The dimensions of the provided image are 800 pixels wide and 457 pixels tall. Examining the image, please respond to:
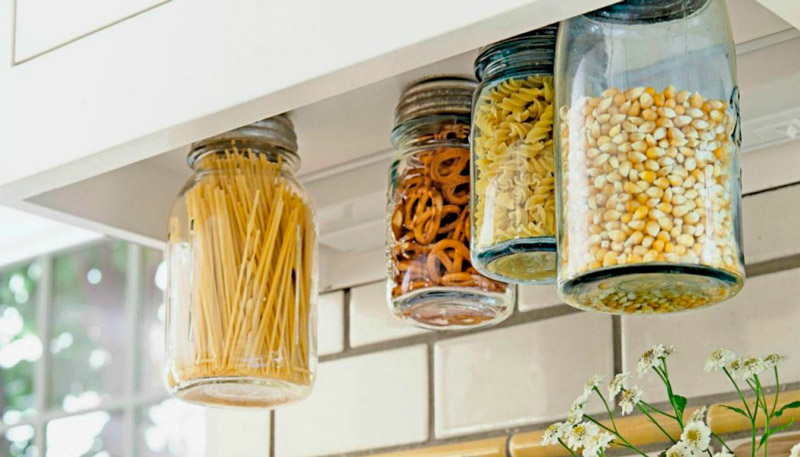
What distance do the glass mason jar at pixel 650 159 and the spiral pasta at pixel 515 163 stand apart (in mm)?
39

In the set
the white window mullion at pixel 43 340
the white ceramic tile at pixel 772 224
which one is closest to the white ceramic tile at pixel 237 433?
the white ceramic tile at pixel 772 224

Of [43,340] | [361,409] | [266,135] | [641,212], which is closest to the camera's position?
[641,212]

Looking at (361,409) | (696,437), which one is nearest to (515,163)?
(696,437)

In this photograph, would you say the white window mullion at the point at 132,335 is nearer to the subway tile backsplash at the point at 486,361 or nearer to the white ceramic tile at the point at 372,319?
the subway tile backsplash at the point at 486,361

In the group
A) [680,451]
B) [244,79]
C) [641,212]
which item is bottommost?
[680,451]

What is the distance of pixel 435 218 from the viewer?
100 cm

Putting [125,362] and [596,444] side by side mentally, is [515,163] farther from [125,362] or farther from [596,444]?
[125,362]

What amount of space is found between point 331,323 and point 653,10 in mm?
589

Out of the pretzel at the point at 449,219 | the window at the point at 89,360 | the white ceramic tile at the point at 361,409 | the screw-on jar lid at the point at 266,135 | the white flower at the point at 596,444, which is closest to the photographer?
the white flower at the point at 596,444

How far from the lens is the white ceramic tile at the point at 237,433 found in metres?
1.33

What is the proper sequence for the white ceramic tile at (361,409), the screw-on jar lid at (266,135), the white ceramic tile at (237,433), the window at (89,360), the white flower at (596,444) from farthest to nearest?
the window at (89,360), the white ceramic tile at (237,433), the white ceramic tile at (361,409), the screw-on jar lid at (266,135), the white flower at (596,444)

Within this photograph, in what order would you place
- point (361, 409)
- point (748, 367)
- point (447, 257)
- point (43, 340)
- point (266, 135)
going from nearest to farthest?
point (748, 367) < point (447, 257) < point (266, 135) < point (361, 409) < point (43, 340)

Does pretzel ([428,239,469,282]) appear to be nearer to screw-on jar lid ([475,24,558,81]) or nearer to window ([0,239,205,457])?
screw-on jar lid ([475,24,558,81])

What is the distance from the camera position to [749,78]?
0.95 metres
